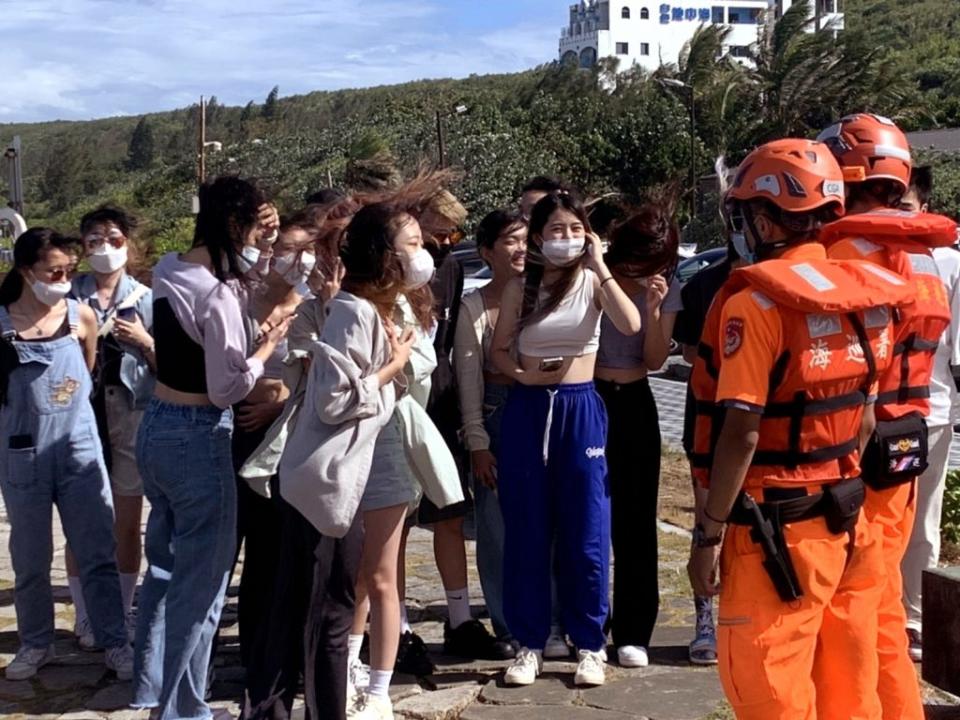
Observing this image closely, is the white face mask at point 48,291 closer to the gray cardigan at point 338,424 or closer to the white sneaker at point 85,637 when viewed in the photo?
the white sneaker at point 85,637

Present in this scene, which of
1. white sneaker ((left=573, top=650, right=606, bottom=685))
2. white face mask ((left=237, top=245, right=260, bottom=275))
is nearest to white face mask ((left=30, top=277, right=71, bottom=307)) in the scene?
white face mask ((left=237, top=245, right=260, bottom=275))

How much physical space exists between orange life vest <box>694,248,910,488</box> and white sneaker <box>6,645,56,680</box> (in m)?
3.26

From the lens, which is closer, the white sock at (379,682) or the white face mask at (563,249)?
the white sock at (379,682)

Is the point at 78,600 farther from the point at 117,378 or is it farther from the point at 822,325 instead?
the point at 822,325

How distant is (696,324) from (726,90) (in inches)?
1881

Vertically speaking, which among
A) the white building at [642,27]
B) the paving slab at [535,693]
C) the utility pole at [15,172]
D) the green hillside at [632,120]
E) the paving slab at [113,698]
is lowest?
the paving slab at [113,698]

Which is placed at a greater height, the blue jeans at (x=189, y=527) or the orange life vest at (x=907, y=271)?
the orange life vest at (x=907, y=271)

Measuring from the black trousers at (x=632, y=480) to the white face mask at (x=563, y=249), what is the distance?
0.66 metres

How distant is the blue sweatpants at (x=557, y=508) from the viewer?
5363 mm

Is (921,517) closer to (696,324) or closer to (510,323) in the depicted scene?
(696,324)

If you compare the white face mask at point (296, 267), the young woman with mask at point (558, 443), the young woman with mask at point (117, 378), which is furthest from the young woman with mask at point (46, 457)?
the young woman with mask at point (558, 443)

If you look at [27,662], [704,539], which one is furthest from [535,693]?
[27,662]

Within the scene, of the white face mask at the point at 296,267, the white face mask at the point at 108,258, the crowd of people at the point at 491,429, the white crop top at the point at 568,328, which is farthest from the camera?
the white face mask at the point at 108,258

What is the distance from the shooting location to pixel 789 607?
3.55m
